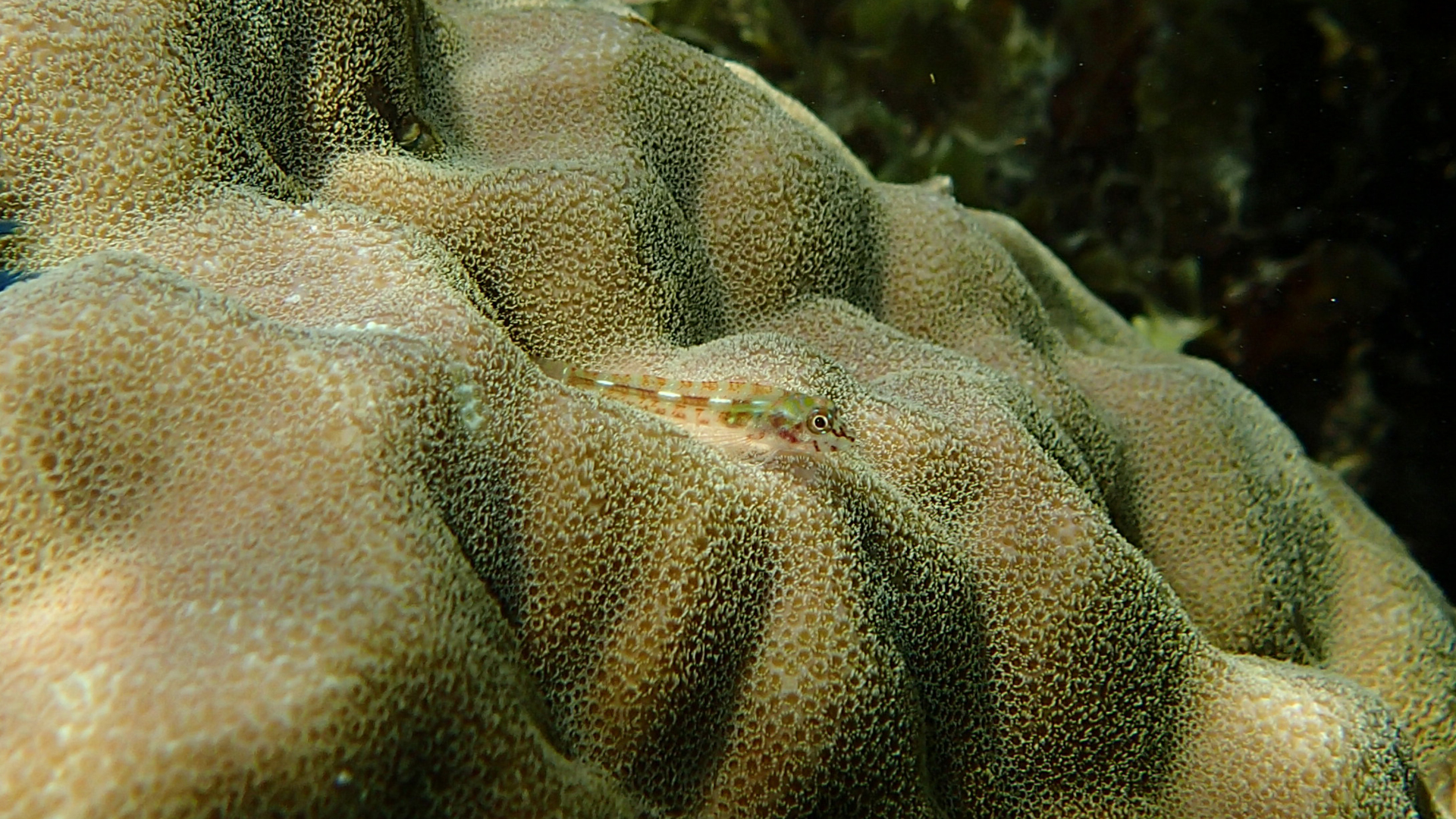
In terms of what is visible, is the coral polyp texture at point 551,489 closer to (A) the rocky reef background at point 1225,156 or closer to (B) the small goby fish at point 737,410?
(B) the small goby fish at point 737,410

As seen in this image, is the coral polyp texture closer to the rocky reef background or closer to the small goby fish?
the small goby fish

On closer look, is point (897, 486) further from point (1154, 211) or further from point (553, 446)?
point (1154, 211)

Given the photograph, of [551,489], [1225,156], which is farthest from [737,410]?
[1225,156]

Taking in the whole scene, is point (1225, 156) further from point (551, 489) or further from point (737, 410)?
point (551, 489)

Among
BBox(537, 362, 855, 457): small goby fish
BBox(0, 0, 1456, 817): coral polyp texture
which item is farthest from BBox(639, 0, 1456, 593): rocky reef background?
BBox(537, 362, 855, 457): small goby fish

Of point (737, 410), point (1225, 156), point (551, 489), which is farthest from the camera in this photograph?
point (1225, 156)

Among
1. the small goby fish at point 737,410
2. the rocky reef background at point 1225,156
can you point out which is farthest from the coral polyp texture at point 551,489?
the rocky reef background at point 1225,156

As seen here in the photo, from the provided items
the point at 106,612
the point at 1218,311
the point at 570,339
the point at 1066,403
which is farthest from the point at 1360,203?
the point at 106,612
